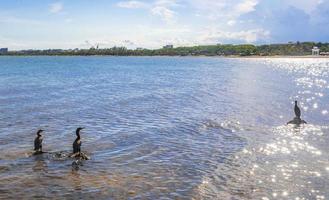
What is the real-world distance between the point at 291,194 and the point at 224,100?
32246 mm

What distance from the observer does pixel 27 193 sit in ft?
59.0

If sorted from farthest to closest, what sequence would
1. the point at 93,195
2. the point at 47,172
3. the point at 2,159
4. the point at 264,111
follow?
the point at 264,111, the point at 2,159, the point at 47,172, the point at 93,195

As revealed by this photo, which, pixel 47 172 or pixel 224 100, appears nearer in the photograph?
pixel 47 172

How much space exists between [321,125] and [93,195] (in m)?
21.7

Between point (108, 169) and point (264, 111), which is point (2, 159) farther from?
point (264, 111)

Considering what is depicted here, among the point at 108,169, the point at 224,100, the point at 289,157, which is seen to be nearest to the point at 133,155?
the point at 108,169

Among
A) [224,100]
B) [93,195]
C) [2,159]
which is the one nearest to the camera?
[93,195]

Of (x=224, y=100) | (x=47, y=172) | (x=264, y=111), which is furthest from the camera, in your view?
(x=224, y=100)

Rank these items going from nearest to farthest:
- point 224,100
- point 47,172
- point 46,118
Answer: point 47,172, point 46,118, point 224,100

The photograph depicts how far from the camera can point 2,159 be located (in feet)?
76.2

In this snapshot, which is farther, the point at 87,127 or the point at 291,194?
the point at 87,127

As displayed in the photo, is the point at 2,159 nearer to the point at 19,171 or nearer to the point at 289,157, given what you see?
the point at 19,171

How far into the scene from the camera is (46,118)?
36.3m

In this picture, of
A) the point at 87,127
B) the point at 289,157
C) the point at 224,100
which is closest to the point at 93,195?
the point at 289,157
